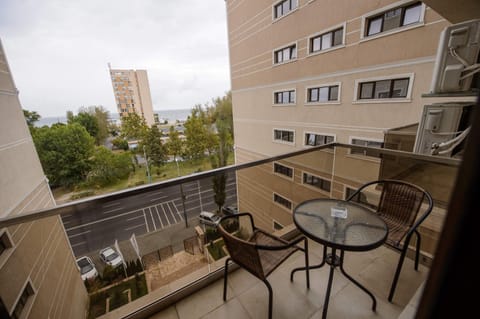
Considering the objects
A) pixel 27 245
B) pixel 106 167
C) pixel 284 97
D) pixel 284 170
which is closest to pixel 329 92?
pixel 284 97

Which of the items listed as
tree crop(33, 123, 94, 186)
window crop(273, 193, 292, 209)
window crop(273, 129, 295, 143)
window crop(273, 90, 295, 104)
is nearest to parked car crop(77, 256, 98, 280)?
window crop(273, 193, 292, 209)

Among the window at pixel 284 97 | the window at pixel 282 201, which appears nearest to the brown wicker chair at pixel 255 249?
the window at pixel 282 201

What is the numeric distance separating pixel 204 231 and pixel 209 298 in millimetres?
655

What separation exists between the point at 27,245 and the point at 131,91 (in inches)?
1365

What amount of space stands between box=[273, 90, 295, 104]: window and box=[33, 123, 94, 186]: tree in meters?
17.4

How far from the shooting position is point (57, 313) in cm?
178

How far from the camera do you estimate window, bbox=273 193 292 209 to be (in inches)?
122

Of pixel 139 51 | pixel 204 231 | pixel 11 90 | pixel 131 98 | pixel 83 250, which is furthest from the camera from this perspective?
pixel 131 98

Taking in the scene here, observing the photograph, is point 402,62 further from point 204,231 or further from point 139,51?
point 139,51

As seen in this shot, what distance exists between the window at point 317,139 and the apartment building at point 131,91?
2752 centimetres

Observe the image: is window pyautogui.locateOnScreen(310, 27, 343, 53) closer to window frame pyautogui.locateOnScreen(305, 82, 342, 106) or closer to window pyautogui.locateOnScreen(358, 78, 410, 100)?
window frame pyautogui.locateOnScreen(305, 82, 342, 106)

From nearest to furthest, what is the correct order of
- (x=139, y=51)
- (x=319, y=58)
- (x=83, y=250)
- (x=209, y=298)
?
(x=209, y=298)
(x=319, y=58)
(x=83, y=250)
(x=139, y=51)

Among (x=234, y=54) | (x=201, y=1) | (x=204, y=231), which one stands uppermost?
Result: (x=201, y=1)

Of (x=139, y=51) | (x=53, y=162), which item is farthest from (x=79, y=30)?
(x=53, y=162)
